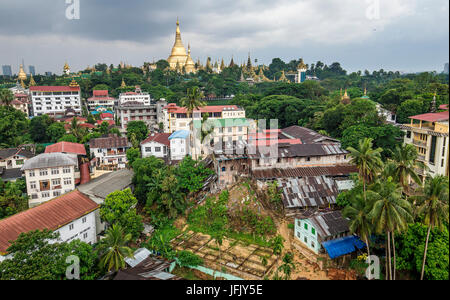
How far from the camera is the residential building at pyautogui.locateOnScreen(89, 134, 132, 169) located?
81.4 ft

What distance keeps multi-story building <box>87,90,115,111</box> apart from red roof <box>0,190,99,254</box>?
1192 inches

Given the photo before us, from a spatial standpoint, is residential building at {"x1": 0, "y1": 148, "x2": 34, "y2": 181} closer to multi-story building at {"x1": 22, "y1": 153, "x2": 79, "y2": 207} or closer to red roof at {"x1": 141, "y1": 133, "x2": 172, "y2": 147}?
multi-story building at {"x1": 22, "y1": 153, "x2": 79, "y2": 207}

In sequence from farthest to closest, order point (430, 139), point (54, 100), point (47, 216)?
point (54, 100), point (430, 139), point (47, 216)

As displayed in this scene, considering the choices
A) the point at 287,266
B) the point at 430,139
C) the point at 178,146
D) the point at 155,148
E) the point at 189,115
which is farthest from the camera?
the point at 189,115

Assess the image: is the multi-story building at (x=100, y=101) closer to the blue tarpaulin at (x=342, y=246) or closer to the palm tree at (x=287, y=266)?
the palm tree at (x=287, y=266)

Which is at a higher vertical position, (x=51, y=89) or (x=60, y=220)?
(x=51, y=89)

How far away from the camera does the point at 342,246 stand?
13117 millimetres

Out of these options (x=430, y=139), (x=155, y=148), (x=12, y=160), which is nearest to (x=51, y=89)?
(x=12, y=160)

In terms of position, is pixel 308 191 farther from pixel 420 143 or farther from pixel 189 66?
pixel 189 66

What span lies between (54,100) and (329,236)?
39.9 meters

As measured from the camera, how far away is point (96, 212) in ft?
52.3

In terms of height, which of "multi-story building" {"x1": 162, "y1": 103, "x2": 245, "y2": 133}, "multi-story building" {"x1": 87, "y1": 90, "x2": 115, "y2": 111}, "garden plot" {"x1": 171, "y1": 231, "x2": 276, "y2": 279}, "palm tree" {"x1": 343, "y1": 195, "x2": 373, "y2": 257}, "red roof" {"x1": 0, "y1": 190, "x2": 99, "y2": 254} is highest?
"multi-story building" {"x1": 87, "y1": 90, "x2": 115, "y2": 111}

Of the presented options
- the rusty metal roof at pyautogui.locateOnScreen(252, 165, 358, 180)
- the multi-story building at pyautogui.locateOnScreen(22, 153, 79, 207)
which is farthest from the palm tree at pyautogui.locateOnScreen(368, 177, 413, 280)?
the multi-story building at pyautogui.locateOnScreen(22, 153, 79, 207)

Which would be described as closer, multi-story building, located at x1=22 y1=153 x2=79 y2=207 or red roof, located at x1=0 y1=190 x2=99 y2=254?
red roof, located at x1=0 y1=190 x2=99 y2=254
